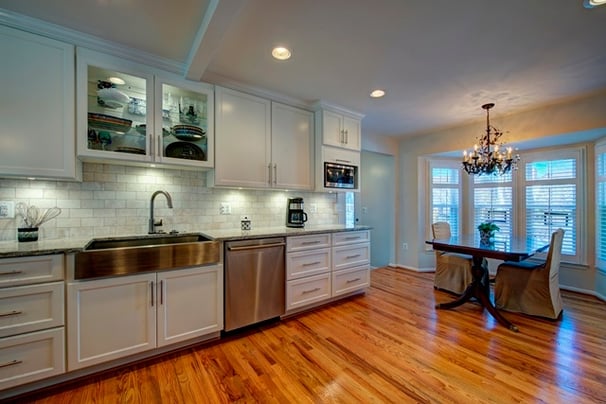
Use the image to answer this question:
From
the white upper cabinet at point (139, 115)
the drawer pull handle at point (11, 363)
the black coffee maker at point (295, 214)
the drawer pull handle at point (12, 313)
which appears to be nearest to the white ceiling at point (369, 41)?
the white upper cabinet at point (139, 115)

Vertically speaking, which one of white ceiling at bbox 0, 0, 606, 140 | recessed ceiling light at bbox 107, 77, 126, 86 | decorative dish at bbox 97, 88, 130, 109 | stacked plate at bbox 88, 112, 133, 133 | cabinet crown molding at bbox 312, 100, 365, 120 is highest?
white ceiling at bbox 0, 0, 606, 140

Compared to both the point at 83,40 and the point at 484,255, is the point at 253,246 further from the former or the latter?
the point at 484,255

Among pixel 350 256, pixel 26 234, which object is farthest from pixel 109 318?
pixel 350 256

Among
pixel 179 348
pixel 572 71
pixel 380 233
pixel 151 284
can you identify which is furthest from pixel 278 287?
pixel 572 71

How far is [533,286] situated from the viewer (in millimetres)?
2881

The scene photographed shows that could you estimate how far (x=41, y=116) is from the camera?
1890mm

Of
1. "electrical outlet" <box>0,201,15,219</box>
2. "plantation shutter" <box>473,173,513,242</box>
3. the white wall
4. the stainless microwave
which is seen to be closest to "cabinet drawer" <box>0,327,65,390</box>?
"electrical outlet" <box>0,201,15,219</box>

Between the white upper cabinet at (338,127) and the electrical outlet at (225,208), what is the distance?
1.39 meters

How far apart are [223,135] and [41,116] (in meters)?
1.32

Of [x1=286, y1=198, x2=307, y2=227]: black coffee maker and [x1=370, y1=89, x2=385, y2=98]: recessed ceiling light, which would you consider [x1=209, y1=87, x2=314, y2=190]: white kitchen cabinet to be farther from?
[x1=370, y1=89, x2=385, y2=98]: recessed ceiling light

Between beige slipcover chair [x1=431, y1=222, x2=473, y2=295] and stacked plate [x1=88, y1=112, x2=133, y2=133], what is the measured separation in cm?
394

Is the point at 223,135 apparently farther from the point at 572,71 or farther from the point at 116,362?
the point at 572,71

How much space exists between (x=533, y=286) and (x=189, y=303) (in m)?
3.52

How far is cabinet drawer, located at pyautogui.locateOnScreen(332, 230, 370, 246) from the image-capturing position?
316 cm
